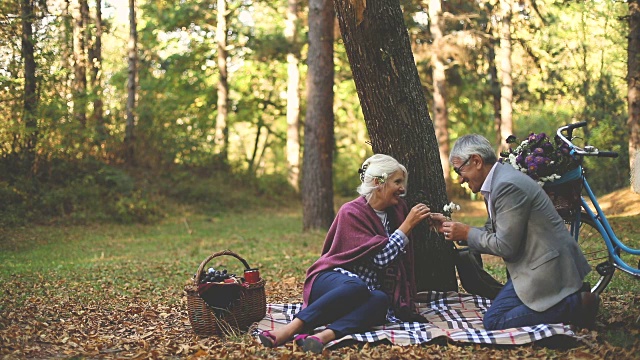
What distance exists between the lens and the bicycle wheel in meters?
Result: 5.86

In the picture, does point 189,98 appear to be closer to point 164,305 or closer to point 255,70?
point 255,70

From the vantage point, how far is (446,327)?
5.54 m

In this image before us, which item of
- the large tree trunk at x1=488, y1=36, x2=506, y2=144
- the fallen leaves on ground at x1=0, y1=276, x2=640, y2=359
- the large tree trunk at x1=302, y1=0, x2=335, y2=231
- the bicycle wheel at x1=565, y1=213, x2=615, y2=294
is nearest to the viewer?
the fallen leaves on ground at x1=0, y1=276, x2=640, y2=359

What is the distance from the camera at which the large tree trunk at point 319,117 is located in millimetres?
14125

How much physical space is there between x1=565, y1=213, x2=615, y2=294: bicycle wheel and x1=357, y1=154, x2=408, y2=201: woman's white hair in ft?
5.16

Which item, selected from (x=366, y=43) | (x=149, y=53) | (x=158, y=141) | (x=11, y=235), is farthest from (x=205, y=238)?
(x=149, y=53)

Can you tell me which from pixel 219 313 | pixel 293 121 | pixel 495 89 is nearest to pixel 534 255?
pixel 219 313

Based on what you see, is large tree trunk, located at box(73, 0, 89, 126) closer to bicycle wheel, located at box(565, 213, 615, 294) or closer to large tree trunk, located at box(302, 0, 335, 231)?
large tree trunk, located at box(302, 0, 335, 231)

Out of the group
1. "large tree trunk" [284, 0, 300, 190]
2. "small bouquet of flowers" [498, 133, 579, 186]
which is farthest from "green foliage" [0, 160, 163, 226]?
"small bouquet of flowers" [498, 133, 579, 186]

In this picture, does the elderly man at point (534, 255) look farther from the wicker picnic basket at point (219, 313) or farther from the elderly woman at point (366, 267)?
the wicker picnic basket at point (219, 313)

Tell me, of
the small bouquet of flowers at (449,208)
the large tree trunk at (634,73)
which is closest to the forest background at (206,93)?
the large tree trunk at (634,73)

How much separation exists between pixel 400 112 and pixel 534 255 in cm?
196

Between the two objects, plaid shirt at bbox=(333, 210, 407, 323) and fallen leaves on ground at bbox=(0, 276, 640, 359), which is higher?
plaid shirt at bbox=(333, 210, 407, 323)

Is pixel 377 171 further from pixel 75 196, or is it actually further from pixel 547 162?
pixel 75 196
